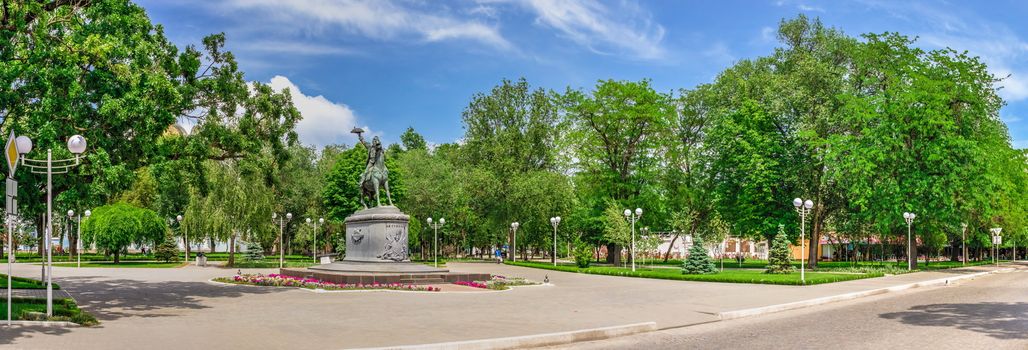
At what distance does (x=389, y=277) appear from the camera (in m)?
25.5

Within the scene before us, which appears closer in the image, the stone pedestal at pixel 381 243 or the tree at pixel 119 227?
the stone pedestal at pixel 381 243

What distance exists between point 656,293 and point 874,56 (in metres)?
29.4

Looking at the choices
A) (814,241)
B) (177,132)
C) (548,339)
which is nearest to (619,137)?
(814,241)

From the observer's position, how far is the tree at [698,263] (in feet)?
118

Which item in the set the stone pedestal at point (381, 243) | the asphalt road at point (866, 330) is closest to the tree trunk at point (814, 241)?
the asphalt road at point (866, 330)

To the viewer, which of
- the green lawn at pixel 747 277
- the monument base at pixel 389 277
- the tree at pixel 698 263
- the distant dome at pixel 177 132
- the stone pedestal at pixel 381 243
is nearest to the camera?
the distant dome at pixel 177 132

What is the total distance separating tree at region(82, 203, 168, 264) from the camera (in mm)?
51219

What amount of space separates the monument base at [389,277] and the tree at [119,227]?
29666 millimetres

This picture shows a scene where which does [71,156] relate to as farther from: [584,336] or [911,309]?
[911,309]

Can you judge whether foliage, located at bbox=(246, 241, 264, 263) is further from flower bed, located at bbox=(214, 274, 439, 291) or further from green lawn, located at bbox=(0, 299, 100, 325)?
green lawn, located at bbox=(0, 299, 100, 325)

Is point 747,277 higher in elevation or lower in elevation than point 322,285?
lower

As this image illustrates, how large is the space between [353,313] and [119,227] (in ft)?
140

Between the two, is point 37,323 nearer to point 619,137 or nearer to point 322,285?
point 322,285

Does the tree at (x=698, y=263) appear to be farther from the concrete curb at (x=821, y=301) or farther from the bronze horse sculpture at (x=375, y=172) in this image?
the bronze horse sculpture at (x=375, y=172)
